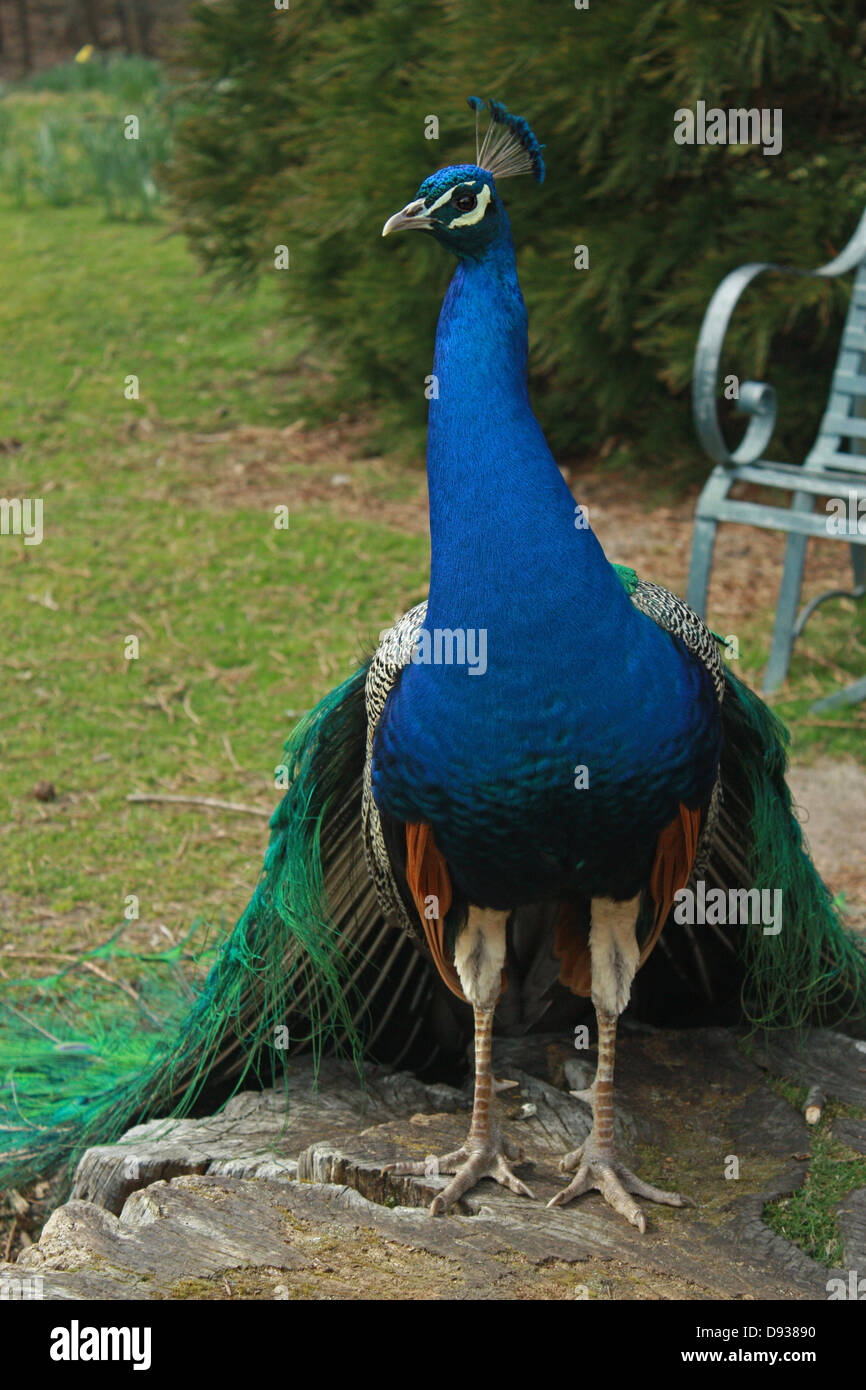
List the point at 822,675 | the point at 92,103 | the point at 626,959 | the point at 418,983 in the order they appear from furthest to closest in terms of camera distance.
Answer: the point at 92,103 < the point at 822,675 < the point at 418,983 < the point at 626,959

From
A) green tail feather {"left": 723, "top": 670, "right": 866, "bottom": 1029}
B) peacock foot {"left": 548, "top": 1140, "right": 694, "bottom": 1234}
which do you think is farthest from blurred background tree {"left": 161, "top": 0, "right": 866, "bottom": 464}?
peacock foot {"left": 548, "top": 1140, "right": 694, "bottom": 1234}

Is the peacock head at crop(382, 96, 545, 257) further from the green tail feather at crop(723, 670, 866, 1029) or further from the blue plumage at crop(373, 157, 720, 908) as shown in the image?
the green tail feather at crop(723, 670, 866, 1029)

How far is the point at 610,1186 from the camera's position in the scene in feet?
7.28

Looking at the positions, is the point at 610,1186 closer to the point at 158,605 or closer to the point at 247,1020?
the point at 247,1020

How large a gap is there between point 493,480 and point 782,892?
93cm

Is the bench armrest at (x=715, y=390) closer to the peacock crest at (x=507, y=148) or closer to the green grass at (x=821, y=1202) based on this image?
the peacock crest at (x=507, y=148)

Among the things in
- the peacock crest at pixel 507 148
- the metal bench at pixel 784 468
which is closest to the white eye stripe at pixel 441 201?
the peacock crest at pixel 507 148

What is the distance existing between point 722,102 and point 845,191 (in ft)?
1.96

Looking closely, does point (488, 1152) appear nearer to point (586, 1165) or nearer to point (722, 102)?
point (586, 1165)

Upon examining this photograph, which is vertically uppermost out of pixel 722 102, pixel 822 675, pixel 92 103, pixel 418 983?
pixel 92 103

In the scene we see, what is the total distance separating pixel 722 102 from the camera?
5574 mm

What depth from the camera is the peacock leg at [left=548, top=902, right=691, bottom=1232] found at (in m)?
2.21
